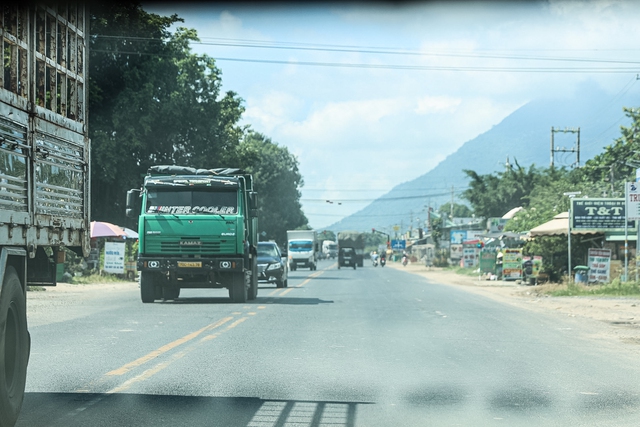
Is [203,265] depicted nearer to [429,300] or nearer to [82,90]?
[429,300]

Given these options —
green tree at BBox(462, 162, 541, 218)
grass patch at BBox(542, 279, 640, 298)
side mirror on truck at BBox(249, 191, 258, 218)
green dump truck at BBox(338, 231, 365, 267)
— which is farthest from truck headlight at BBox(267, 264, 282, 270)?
green dump truck at BBox(338, 231, 365, 267)

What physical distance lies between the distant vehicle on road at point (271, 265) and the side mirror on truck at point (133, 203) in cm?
1113

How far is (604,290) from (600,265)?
330 centimetres

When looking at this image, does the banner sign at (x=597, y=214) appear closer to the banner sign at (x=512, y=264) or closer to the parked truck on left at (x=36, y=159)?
the banner sign at (x=512, y=264)

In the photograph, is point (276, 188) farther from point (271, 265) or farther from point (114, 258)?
point (271, 265)

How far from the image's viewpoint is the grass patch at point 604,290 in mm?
30344

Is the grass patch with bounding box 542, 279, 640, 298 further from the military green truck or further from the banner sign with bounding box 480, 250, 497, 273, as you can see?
the banner sign with bounding box 480, 250, 497, 273

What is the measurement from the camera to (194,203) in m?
23.4

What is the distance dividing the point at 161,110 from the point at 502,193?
4678cm

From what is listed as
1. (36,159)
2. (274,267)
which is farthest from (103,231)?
(36,159)

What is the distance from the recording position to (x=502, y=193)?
85.9m

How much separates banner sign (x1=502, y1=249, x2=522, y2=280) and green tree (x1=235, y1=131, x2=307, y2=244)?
4679 cm

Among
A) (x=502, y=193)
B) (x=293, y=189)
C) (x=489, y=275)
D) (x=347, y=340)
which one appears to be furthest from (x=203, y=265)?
(x=293, y=189)

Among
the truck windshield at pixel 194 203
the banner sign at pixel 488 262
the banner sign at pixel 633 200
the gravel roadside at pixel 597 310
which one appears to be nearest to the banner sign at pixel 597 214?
the gravel roadside at pixel 597 310
